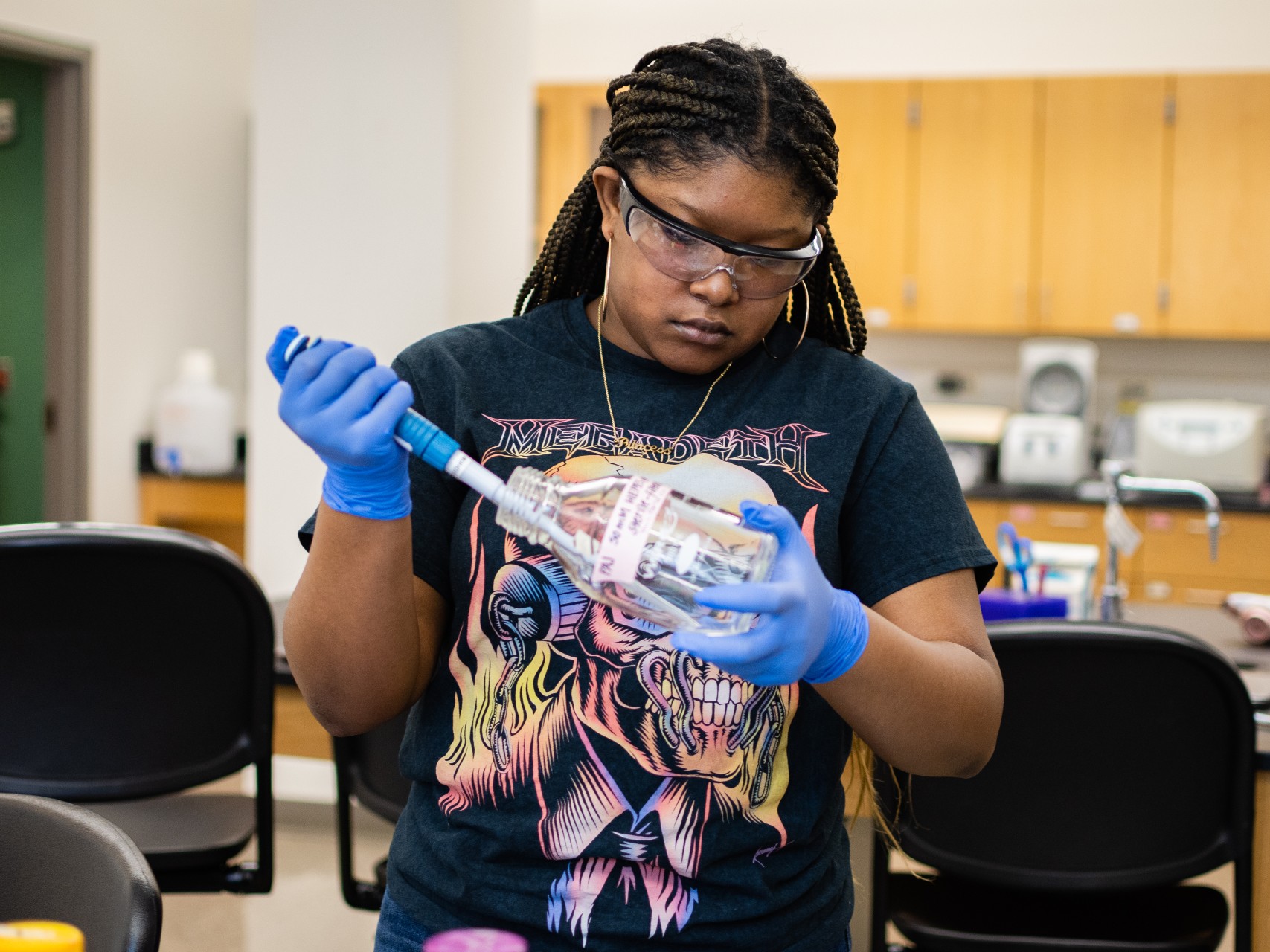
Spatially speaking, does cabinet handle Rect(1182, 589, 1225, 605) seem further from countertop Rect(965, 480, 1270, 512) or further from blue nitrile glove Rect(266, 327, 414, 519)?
blue nitrile glove Rect(266, 327, 414, 519)

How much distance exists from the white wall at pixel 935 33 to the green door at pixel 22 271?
6.02 feet

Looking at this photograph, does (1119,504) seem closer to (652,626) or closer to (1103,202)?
(652,626)

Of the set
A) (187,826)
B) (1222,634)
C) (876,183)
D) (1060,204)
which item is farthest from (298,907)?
(1060,204)

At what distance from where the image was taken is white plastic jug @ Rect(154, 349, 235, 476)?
4098 mm

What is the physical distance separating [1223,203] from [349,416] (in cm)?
414

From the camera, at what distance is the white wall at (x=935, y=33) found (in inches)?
182

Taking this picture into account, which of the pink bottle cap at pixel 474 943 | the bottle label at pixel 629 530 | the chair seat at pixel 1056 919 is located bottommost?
the chair seat at pixel 1056 919

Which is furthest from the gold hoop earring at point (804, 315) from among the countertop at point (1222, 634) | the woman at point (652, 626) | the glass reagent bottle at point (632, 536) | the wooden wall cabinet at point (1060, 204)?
the wooden wall cabinet at point (1060, 204)

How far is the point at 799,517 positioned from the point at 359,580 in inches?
13.8

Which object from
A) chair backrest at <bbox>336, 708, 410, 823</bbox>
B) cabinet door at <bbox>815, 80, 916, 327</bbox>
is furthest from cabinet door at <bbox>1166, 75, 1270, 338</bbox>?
chair backrest at <bbox>336, 708, 410, 823</bbox>

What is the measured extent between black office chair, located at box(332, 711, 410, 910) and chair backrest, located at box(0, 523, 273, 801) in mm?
122

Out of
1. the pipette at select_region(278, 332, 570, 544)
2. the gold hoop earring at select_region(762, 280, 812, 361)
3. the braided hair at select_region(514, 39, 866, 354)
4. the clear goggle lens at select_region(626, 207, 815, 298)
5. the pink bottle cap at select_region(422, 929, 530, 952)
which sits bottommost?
the pink bottle cap at select_region(422, 929, 530, 952)

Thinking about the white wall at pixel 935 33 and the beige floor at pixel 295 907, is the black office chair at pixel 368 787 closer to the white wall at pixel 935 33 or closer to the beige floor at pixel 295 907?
the beige floor at pixel 295 907

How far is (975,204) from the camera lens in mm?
4414
